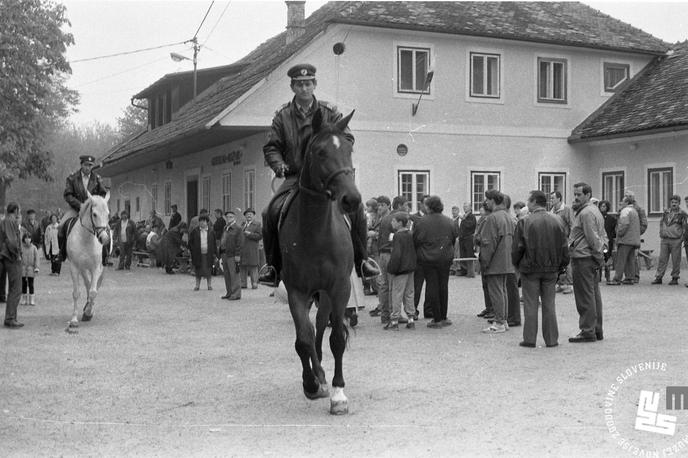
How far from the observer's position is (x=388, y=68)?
92.6ft

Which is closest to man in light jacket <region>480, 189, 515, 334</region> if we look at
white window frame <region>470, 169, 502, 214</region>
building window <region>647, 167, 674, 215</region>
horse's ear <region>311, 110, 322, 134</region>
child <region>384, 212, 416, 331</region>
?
child <region>384, 212, 416, 331</region>

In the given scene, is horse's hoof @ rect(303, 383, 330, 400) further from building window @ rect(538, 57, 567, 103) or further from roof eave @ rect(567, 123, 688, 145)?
building window @ rect(538, 57, 567, 103)

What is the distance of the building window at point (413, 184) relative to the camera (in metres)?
28.7

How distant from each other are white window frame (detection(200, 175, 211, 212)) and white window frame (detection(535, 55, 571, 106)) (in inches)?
478

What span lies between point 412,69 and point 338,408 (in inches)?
852

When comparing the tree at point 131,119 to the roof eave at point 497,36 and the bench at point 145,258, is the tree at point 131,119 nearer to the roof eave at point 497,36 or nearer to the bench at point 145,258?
the bench at point 145,258

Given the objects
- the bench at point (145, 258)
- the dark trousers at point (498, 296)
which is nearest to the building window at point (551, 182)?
the bench at point (145, 258)

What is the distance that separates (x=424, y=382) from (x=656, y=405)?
92.8 inches

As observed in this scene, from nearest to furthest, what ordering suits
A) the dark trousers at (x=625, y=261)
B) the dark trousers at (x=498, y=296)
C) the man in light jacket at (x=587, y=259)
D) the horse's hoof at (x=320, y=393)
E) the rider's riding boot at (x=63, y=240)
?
the horse's hoof at (x=320, y=393)
the man in light jacket at (x=587, y=259)
the dark trousers at (x=498, y=296)
the rider's riding boot at (x=63, y=240)
the dark trousers at (x=625, y=261)

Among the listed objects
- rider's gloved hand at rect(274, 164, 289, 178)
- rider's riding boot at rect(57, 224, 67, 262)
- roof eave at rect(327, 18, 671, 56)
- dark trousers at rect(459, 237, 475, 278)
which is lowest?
dark trousers at rect(459, 237, 475, 278)

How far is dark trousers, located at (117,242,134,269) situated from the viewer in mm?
32088

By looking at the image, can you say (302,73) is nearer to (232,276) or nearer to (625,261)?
(232,276)

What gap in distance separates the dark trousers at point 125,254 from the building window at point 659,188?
55.0ft

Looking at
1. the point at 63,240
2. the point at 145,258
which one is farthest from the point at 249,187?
the point at 63,240
